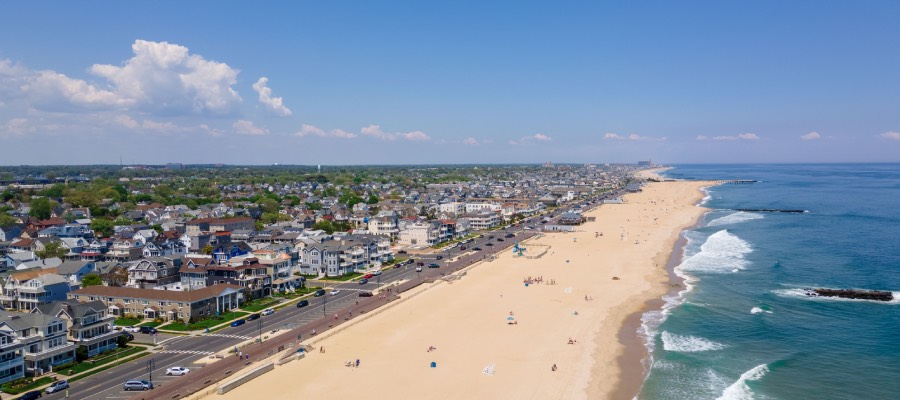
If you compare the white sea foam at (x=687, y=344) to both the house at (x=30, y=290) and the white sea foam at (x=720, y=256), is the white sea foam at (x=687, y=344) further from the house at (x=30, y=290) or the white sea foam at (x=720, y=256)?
the house at (x=30, y=290)

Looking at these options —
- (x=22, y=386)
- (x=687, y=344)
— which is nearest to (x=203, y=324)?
(x=22, y=386)

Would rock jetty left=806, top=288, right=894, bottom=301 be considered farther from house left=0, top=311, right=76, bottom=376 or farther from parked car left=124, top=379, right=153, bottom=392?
house left=0, top=311, right=76, bottom=376

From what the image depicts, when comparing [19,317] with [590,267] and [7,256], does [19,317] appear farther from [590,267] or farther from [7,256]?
[590,267]

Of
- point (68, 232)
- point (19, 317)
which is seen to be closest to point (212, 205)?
point (68, 232)

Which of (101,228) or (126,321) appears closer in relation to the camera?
(126,321)

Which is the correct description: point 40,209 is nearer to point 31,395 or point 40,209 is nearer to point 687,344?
point 31,395

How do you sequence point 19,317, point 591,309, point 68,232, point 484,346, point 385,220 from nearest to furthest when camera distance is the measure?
point 19,317 < point 484,346 < point 591,309 < point 68,232 < point 385,220
